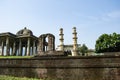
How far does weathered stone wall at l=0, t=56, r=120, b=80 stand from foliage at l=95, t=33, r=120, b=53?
29.5 meters

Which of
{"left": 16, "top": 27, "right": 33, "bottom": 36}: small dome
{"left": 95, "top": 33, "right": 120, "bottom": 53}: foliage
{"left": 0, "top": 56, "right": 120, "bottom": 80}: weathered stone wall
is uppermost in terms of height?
{"left": 16, "top": 27, "right": 33, "bottom": 36}: small dome

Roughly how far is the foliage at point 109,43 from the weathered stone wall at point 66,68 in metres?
29.5

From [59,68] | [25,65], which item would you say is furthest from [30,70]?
[59,68]

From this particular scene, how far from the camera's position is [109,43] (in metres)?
41.0

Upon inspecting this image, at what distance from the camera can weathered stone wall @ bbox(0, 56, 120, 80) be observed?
12.0m

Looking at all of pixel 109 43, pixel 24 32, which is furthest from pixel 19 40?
pixel 109 43

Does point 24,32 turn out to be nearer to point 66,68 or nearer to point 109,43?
point 109,43

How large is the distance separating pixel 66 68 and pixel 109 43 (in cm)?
3023

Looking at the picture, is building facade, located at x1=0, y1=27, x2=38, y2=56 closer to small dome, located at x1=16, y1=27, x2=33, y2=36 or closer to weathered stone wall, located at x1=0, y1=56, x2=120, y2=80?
small dome, located at x1=16, y1=27, x2=33, y2=36

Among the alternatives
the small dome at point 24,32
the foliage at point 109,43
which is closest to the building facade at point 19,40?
the small dome at point 24,32

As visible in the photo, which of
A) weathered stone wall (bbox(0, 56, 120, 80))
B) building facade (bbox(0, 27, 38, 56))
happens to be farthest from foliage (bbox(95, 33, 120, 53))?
weathered stone wall (bbox(0, 56, 120, 80))

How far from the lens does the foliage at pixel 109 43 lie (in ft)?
132

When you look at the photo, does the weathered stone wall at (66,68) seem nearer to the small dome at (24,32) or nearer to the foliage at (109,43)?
the small dome at (24,32)

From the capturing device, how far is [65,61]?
13.0m
